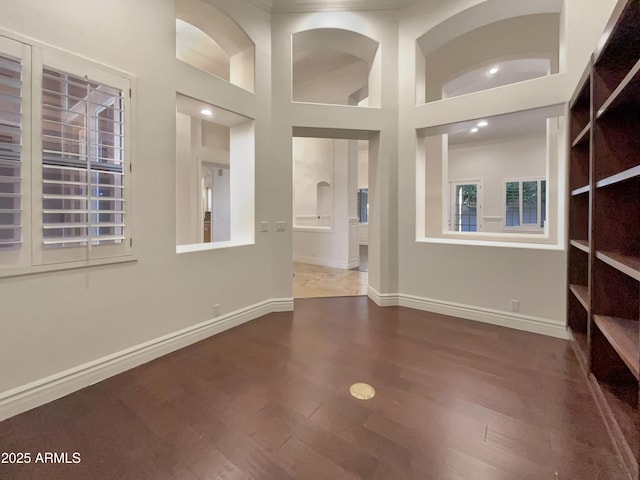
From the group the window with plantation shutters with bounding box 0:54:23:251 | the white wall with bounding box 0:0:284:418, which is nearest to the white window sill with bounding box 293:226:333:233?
the white wall with bounding box 0:0:284:418

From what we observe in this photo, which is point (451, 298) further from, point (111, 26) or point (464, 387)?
point (111, 26)

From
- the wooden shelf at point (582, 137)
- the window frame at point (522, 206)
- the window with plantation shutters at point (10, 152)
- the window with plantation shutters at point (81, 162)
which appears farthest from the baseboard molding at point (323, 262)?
the window frame at point (522, 206)

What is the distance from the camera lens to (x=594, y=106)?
6.45 ft

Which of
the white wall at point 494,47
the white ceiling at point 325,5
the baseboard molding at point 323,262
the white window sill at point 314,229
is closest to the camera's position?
the white ceiling at point 325,5

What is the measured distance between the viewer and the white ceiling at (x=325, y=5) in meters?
3.49

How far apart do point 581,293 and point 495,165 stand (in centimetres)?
789

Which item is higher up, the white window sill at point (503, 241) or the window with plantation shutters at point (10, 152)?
the window with plantation shutters at point (10, 152)

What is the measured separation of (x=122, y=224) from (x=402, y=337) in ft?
8.88

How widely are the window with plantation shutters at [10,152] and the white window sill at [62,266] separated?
148 mm

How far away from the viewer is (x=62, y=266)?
1.96 meters

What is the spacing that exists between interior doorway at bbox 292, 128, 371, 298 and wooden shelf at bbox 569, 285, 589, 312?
3130 mm

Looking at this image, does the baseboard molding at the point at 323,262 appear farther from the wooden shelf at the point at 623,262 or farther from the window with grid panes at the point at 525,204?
the window with grid panes at the point at 525,204

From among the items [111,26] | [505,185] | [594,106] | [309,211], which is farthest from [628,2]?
[505,185]

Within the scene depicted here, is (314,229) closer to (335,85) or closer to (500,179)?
(335,85)
